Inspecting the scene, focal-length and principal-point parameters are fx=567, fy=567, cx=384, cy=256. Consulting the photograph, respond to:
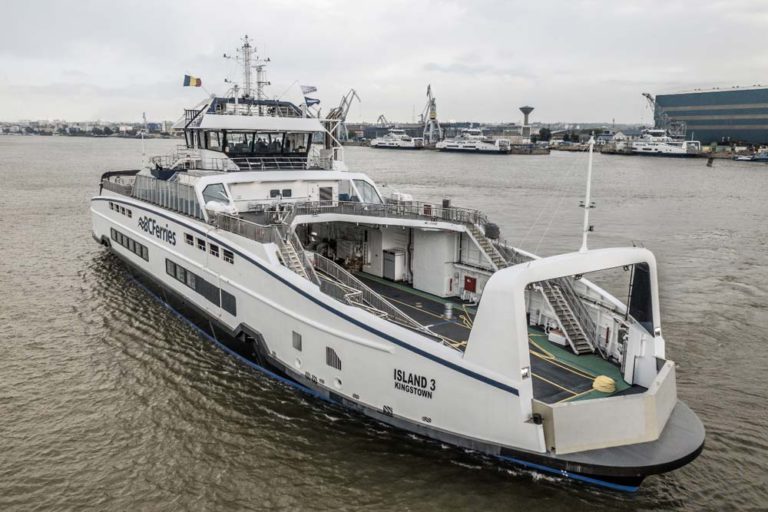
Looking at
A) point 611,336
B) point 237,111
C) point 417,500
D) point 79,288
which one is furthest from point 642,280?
point 79,288

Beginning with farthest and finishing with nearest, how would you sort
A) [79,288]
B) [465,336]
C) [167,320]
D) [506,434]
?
[79,288] < [167,320] < [465,336] < [506,434]

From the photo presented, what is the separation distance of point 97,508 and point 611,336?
1266 cm

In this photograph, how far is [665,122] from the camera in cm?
17338

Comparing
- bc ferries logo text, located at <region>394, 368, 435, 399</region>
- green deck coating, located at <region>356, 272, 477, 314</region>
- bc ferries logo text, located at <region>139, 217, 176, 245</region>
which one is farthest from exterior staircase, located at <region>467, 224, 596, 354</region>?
bc ferries logo text, located at <region>139, 217, 176, 245</region>

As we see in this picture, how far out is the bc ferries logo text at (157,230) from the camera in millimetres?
21781

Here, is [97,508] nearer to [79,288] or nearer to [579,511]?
[579,511]

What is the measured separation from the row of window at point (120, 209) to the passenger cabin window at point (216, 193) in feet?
25.8

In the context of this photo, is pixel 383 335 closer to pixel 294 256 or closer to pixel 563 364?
pixel 294 256

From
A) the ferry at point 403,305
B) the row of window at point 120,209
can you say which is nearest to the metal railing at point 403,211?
the ferry at point 403,305

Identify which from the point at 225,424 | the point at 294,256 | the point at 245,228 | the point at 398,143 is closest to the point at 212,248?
the point at 245,228

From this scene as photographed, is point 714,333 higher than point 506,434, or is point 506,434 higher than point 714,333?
point 506,434

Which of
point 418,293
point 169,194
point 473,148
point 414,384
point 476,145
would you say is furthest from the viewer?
point 473,148

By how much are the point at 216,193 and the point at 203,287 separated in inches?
135

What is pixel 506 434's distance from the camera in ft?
38.1
